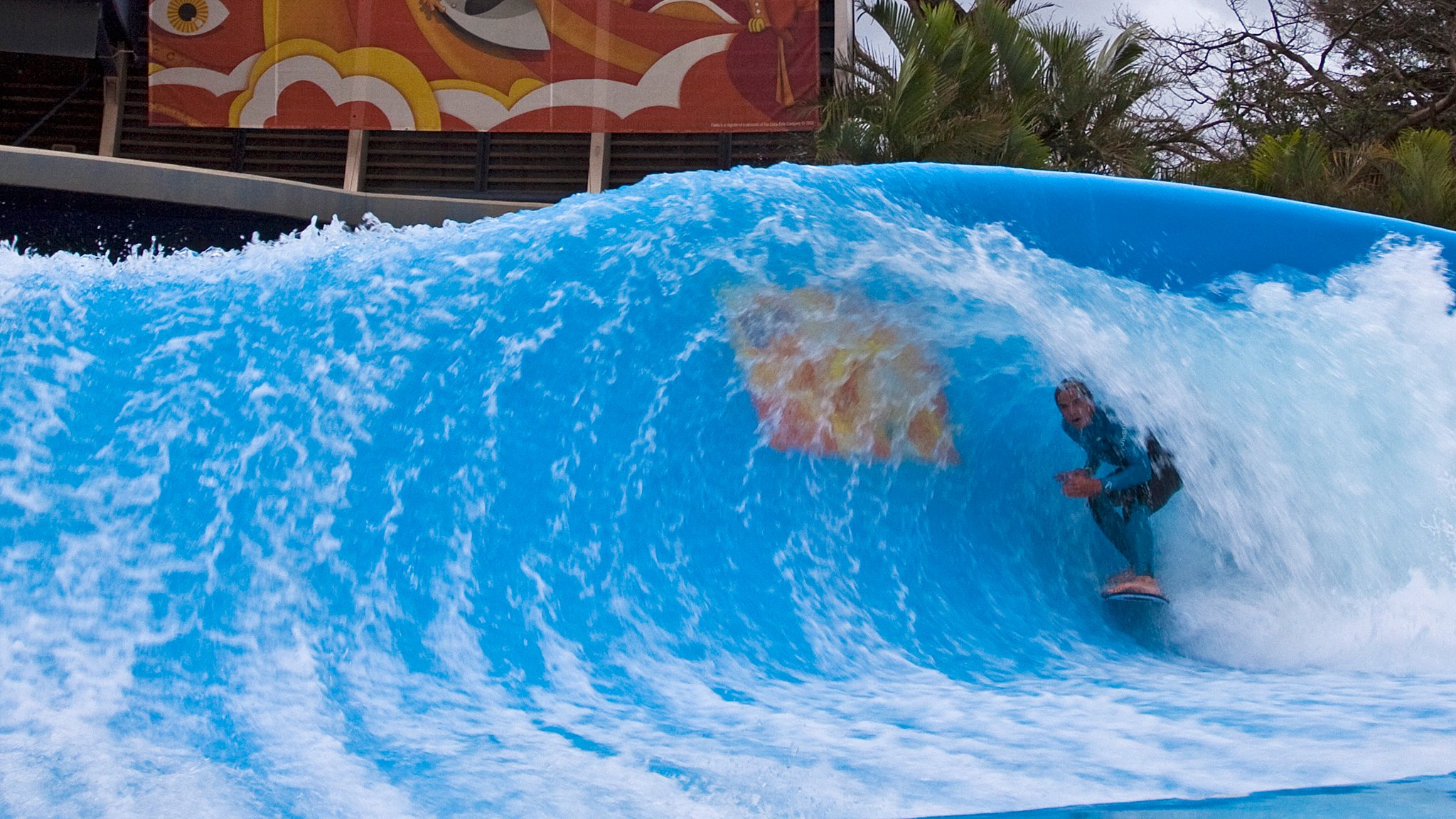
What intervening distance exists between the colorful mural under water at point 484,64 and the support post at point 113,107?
0.98 m

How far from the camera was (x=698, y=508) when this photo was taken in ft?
12.5

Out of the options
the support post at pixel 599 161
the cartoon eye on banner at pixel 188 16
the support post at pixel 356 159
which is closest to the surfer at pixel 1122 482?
the support post at pixel 599 161

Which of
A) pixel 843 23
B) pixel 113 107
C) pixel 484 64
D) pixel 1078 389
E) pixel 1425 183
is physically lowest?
pixel 1078 389

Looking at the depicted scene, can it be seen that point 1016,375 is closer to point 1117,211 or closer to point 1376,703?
point 1117,211

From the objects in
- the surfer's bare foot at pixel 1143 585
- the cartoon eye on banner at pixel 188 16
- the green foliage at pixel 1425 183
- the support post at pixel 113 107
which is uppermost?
the cartoon eye on banner at pixel 188 16

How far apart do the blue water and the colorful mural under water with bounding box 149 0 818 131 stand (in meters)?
7.21

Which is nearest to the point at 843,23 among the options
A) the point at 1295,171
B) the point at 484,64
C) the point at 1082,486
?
the point at 484,64

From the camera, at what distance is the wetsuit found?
3764mm

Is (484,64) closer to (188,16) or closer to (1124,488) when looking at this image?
(188,16)

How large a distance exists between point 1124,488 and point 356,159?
33.1 ft

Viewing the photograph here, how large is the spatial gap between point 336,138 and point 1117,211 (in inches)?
404

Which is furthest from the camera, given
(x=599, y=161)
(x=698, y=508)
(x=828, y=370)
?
A: (x=599, y=161)

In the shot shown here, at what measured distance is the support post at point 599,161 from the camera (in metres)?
11.8

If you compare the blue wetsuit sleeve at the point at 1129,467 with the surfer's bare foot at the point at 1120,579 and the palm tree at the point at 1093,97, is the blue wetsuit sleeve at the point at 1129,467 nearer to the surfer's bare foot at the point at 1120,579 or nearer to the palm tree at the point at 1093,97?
the surfer's bare foot at the point at 1120,579
